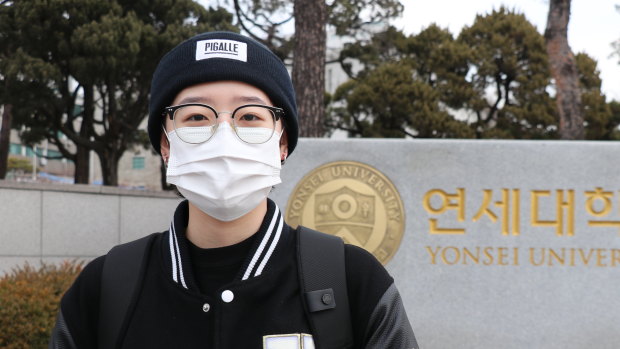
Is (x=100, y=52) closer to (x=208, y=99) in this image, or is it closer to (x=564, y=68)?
(x=564, y=68)

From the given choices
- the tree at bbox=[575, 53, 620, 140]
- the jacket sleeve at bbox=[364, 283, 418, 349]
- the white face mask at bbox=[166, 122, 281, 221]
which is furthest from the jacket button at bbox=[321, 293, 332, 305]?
the tree at bbox=[575, 53, 620, 140]

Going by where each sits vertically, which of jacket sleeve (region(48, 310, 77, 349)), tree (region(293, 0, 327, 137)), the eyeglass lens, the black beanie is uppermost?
tree (region(293, 0, 327, 137))

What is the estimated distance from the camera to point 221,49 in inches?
69.3

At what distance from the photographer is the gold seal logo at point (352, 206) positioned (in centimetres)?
695

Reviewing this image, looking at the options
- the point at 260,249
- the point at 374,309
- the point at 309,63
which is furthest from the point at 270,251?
the point at 309,63

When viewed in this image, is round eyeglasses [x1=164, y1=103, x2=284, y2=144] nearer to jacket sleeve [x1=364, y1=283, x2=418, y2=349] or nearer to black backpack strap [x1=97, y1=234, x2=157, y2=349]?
black backpack strap [x1=97, y1=234, x2=157, y2=349]

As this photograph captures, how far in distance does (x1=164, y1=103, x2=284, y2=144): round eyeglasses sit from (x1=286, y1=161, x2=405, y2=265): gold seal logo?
5206 millimetres

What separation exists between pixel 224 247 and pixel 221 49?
0.47 metres

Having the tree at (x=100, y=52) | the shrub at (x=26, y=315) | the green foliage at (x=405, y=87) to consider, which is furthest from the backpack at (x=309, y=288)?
the green foliage at (x=405, y=87)

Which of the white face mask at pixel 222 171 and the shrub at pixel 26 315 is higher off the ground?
the white face mask at pixel 222 171

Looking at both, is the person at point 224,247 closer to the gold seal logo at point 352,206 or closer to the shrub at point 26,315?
the shrub at point 26,315

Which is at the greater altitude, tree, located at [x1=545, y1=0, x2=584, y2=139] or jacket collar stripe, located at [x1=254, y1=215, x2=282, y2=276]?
tree, located at [x1=545, y1=0, x2=584, y2=139]

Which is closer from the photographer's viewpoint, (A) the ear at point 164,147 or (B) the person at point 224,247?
(B) the person at point 224,247

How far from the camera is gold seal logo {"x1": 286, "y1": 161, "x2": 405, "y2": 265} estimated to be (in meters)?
6.95
